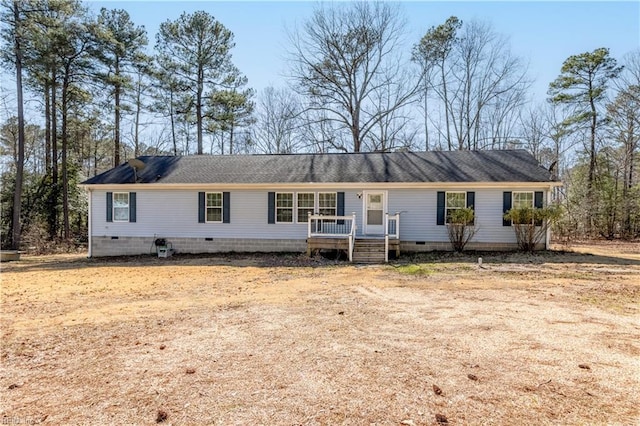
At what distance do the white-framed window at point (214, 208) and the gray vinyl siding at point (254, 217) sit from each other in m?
0.26

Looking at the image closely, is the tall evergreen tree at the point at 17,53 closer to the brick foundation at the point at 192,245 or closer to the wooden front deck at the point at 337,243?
the brick foundation at the point at 192,245

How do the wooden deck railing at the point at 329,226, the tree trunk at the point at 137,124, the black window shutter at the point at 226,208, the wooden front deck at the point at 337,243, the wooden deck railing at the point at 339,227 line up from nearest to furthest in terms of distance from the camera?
the wooden front deck at the point at 337,243 → the wooden deck railing at the point at 339,227 → the wooden deck railing at the point at 329,226 → the black window shutter at the point at 226,208 → the tree trunk at the point at 137,124

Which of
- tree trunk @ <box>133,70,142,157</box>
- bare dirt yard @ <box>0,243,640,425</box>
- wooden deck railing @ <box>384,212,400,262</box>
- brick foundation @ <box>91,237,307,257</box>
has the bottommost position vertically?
bare dirt yard @ <box>0,243,640,425</box>

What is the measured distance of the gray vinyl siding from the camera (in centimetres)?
1277

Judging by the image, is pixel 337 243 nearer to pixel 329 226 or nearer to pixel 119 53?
pixel 329 226

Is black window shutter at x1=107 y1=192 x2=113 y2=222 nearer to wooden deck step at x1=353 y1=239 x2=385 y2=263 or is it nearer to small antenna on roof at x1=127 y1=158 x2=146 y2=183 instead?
small antenna on roof at x1=127 y1=158 x2=146 y2=183

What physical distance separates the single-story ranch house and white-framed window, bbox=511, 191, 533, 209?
4cm

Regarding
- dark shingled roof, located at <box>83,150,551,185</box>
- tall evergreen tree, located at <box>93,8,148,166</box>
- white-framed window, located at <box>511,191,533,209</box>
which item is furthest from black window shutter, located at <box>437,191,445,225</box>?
tall evergreen tree, located at <box>93,8,148,166</box>

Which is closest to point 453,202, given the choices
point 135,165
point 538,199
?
point 538,199

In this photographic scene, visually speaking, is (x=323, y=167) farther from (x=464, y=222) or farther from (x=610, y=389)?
(x=610, y=389)

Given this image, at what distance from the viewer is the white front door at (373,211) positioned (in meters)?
13.2

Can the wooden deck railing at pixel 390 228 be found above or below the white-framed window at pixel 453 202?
below

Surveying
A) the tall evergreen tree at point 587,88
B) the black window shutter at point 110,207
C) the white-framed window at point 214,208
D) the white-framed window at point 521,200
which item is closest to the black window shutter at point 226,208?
the white-framed window at point 214,208

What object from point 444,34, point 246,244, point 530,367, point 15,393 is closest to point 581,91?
→ point 444,34
